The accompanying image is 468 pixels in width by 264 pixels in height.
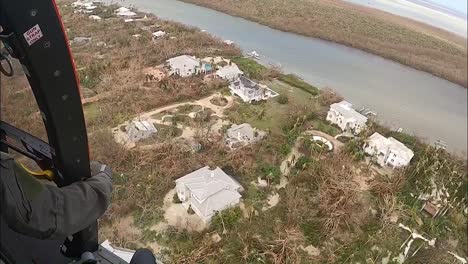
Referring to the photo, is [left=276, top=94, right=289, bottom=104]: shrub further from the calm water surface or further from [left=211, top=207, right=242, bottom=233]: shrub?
[left=211, top=207, right=242, bottom=233]: shrub

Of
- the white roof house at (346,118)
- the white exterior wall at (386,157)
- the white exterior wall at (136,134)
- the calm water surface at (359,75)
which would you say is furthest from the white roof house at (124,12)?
the white exterior wall at (386,157)

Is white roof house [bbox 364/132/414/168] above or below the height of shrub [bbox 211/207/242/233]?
above

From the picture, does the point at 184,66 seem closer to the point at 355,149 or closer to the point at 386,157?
the point at 355,149

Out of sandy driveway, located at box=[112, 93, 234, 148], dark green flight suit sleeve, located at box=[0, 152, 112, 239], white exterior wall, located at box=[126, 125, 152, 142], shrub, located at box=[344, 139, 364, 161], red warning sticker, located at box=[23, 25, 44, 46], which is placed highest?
red warning sticker, located at box=[23, 25, 44, 46]

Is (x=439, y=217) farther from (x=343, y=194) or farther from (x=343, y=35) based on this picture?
(x=343, y=35)

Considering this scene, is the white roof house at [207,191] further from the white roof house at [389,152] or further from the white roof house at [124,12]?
the white roof house at [124,12]

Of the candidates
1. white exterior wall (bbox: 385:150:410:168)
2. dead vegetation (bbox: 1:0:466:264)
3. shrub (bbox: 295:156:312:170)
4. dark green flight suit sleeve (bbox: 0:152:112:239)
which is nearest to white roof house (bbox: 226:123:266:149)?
dead vegetation (bbox: 1:0:466:264)
